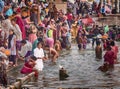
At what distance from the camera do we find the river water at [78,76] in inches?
910

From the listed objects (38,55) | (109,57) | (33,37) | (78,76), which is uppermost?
(33,37)

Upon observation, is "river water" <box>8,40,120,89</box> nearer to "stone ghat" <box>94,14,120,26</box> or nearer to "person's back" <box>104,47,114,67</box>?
"person's back" <box>104,47,114,67</box>

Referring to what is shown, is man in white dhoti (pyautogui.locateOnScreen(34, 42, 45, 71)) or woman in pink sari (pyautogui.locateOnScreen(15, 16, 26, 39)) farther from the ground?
woman in pink sari (pyautogui.locateOnScreen(15, 16, 26, 39))

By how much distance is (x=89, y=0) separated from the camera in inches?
2702

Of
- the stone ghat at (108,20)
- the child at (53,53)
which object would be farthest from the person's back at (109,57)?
the stone ghat at (108,20)

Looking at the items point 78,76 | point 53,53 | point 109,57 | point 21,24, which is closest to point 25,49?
point 21,24

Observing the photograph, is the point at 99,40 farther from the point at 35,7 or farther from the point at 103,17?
the point at 103,17

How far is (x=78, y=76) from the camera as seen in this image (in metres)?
26.0

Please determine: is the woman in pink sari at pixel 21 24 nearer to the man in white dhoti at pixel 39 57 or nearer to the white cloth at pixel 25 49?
the white cloth at pixel 25 49

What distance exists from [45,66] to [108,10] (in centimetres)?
3906

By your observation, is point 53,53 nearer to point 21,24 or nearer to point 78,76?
point 21,24

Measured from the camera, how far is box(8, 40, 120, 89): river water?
23109mm

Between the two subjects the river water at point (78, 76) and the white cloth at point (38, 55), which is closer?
the river water at point (78, 76)

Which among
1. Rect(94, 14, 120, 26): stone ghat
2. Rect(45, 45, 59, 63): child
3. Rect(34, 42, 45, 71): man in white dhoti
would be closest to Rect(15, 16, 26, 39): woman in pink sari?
Rect(45, 45, 59, 63): child
